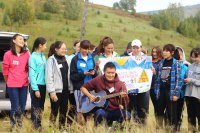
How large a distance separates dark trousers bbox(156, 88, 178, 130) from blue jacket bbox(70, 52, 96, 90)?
1371mm

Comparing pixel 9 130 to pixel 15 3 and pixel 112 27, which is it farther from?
pixel 112 27

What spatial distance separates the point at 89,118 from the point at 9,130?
1.46 metres

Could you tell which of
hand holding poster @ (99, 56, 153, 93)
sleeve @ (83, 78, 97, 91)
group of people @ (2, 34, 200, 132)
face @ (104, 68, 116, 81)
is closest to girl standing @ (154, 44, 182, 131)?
group of people @ (2, 34, 200, 132)

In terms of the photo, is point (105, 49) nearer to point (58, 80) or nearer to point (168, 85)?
point (58, 80)

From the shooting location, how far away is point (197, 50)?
6582 mm

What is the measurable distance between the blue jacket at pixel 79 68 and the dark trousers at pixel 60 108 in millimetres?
272

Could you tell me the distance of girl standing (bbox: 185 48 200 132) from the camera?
21.7 ft

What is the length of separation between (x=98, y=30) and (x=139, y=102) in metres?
28.5

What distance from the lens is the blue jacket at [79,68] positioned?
6445 millimetres

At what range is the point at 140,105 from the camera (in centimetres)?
679

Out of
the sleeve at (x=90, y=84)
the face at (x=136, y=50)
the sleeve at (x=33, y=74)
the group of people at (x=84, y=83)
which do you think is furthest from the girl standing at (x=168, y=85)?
the sleeve at (x=33, y=74)

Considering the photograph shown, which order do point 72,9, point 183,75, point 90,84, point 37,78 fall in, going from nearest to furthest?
point 90,84, point 37,78, point 183,75, point 72,9

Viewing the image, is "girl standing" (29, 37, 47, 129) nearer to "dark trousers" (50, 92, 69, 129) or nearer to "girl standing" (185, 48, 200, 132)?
"dark trousers" (50, 92, 69, 129)

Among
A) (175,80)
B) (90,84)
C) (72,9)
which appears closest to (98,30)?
(72,9)
